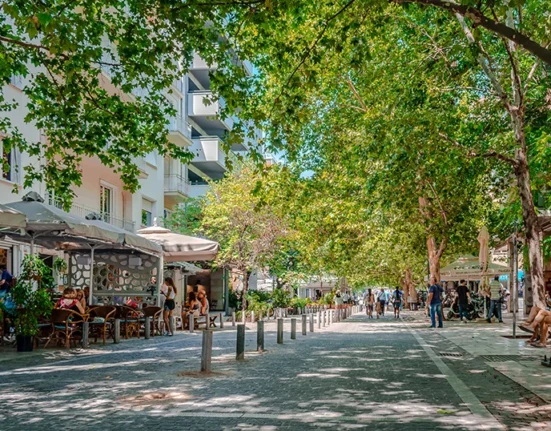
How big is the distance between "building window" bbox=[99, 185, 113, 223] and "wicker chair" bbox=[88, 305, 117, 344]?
12.9m

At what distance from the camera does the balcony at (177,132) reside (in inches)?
1468

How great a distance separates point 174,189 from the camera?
39125mm

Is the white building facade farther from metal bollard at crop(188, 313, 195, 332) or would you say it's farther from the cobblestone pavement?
metal bollard at crop(188, 313, 195, 332)

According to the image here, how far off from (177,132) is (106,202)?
25.9 feet

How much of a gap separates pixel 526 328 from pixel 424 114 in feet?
18.1

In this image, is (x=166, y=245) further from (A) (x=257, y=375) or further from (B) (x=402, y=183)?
(A) (x=257, y=375)

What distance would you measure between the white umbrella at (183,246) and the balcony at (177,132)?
15441mm

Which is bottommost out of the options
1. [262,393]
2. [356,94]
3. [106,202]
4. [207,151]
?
[262,393]

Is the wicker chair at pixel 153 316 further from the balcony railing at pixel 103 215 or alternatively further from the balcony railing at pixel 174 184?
the balcony railing at pixel 174 184

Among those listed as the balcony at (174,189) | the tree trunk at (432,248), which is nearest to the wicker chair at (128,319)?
the tree trunk at (432,248)

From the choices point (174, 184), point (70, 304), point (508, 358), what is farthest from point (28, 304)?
point (174, 184)

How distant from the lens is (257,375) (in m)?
10.1

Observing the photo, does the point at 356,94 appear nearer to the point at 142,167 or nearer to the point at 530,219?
the point at 530,219

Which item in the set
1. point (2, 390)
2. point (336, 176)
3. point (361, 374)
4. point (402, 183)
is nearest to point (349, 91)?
point (336, 176)
